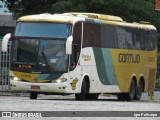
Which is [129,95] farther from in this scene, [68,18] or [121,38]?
[68,18]

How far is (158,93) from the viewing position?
39.5 m

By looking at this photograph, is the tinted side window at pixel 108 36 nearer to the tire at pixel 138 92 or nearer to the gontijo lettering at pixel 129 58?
the gontijo lettering at pixel 129 58

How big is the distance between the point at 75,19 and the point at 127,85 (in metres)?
5.85

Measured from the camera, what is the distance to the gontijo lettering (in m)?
33.2

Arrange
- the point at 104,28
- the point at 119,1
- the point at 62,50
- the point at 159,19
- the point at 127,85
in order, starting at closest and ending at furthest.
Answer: the point at 62,50 → the point at 104,28 → the point at 127,85 → the point at 119,1 → the point at 159,19

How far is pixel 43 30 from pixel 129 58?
608 centimetres

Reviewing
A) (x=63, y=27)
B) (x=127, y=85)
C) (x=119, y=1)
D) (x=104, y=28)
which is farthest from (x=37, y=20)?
(x=119, y=1)

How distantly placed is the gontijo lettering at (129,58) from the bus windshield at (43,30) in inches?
188

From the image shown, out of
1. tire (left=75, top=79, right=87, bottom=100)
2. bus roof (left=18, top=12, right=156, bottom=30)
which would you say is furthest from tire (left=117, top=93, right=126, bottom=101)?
tire (left=75, top=79, right=87, bottom=100)

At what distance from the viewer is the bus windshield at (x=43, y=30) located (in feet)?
94.5

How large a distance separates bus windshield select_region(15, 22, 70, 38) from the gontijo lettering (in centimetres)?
478

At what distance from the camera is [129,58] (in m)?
34.0

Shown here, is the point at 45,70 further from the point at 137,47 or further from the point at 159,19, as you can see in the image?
the point at 159,19

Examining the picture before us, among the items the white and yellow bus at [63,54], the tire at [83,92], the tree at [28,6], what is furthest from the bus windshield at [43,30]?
the tree at [28,6]
